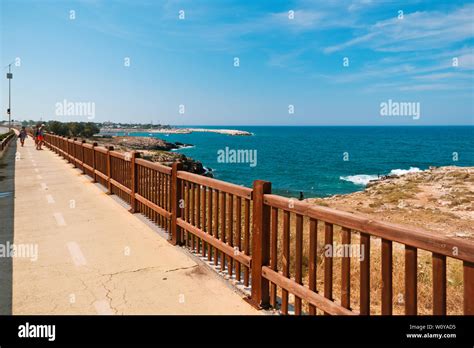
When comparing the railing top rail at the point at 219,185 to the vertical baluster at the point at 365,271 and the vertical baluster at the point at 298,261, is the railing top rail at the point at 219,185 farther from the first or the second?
the vertical baluster at the point at 365,271

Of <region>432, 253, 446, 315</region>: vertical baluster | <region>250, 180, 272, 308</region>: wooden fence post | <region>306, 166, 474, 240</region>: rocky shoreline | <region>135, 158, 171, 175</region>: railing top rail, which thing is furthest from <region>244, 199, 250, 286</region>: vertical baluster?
<region>306, 166, 474, 240</region>: rocky shoreline

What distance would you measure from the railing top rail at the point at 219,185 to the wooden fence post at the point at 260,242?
222mm

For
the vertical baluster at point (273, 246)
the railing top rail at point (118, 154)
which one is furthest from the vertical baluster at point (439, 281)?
the railing top rail at point (118, 154)

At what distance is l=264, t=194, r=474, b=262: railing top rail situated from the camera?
2441mm

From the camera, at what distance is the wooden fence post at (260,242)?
427 centimetres

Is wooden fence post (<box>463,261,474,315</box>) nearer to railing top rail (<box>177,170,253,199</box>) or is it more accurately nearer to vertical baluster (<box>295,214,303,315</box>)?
vertical baluster (<box>295,214,303,315</box>)

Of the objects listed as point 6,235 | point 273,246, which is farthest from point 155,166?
point 273,246

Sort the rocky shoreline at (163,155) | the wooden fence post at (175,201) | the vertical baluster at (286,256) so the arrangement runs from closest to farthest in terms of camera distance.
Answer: the vertical baluster at (286,256) → the wooden fence post at (175,201) → the rocky shoreline at (163,155)

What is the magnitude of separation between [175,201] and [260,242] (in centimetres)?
257

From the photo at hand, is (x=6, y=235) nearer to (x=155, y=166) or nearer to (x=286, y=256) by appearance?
(x=155, y=166)

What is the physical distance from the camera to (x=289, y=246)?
13.8 feet

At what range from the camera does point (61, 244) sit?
6.51 m
